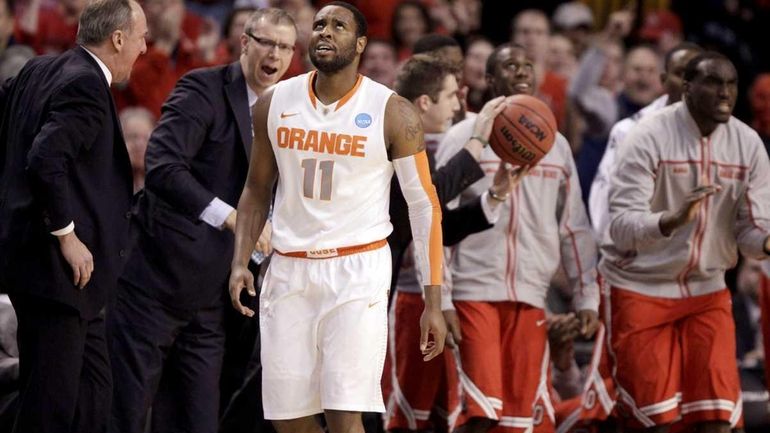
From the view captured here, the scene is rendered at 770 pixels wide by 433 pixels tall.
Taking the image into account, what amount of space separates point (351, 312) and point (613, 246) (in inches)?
93.8

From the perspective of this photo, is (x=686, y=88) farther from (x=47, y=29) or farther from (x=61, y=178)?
(x=47, y=29)

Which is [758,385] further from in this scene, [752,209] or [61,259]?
[61,259]

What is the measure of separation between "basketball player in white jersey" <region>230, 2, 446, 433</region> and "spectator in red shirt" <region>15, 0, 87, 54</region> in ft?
15.6

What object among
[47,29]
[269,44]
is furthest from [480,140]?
[47,29]

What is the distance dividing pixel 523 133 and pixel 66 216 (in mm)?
2212

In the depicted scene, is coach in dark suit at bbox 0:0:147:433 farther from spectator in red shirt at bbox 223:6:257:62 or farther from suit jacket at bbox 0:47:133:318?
spectator in red shirt at bbox 223:6:257:62

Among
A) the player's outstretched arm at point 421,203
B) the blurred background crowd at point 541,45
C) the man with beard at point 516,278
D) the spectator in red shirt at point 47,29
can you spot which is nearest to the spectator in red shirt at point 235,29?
the blurred background crowd at point 541,45

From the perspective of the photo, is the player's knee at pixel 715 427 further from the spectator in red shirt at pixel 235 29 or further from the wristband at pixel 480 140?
the spectator in red shirt at pixel 235 29

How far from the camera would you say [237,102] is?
6.69 metres

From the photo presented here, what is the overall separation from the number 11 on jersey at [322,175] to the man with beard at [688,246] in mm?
2085

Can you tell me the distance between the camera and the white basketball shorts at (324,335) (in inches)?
216

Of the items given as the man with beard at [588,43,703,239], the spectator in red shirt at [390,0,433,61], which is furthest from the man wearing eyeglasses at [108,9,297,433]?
the spectator in red shirt at [390,0,433,61]

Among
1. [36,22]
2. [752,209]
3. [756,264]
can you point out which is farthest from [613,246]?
[36,22]

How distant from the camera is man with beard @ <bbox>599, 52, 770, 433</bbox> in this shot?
7.13 metres
